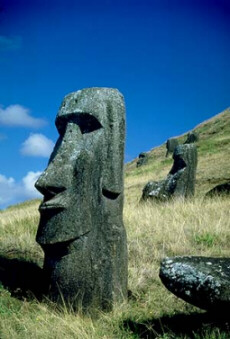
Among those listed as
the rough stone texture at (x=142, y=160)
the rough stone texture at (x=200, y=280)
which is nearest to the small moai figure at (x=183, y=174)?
the rough stone texture at (x=200, y=280)

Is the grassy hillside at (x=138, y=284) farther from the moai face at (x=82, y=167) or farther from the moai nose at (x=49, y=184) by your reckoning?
the moai nose at (x=49, y=184)

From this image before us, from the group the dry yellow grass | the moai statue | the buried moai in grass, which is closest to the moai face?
the moai statue

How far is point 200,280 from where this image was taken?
4512 millimetres

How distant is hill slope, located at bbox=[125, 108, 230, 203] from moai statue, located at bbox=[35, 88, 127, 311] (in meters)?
14.2

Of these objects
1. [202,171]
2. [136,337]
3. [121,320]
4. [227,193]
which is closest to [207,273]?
[136,337]

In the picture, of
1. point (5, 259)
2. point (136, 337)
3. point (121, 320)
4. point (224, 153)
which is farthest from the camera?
point (224, 153)

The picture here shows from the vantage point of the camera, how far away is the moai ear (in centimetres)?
635

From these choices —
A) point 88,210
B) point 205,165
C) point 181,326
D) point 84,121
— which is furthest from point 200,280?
point 205,165

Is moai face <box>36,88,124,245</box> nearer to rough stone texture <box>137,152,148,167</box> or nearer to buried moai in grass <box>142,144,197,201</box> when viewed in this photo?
buried moai in grass <box>142,144,197,201</box>

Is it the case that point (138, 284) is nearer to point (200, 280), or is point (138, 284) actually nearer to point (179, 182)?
point (200, 280)

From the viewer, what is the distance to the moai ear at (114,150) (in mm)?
6348

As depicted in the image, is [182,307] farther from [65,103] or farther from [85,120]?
[65,103]

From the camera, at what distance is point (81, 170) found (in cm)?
625

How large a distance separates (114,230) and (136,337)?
61.4 inches
